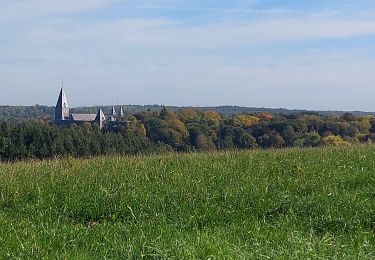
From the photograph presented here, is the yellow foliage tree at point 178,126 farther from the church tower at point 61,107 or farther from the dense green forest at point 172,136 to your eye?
the church tower at point 61,107

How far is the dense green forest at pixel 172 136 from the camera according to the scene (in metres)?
19.5

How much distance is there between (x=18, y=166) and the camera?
10.4 metres

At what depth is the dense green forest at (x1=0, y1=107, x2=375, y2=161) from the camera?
19484 millimetres

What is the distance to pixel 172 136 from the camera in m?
24.2

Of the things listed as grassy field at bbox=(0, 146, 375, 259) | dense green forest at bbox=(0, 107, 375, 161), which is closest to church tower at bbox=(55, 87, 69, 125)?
dense green forest at bbox=(0, 107, 375, 161)

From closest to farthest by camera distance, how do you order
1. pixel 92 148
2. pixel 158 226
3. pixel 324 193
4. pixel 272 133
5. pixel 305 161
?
pixel 158 226
pixel 324 193
pixel 305 161
pixel 92 148
pixel 272 133

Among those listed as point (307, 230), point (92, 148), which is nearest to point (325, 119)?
point (92, 148)

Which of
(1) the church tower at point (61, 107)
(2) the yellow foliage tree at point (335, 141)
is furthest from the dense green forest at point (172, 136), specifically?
(1) the church tower at point (61, 107)

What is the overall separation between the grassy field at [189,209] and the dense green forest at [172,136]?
6509mm

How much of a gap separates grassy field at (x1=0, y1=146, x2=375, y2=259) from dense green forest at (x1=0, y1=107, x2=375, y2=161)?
256 inches

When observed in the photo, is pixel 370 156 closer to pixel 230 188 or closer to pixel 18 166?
pixel 230 188

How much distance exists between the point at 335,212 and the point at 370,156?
472cm

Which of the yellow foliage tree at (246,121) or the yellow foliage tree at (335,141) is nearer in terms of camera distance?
the yellow foliage tree at (335,141)

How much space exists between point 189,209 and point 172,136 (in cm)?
1670
